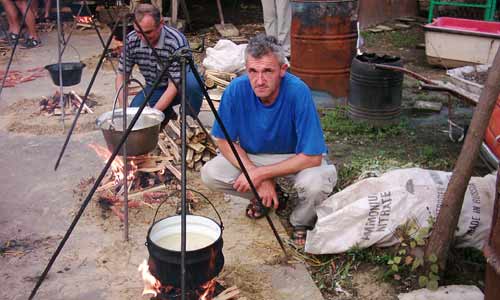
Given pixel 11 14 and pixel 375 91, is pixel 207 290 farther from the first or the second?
pixel 11 14

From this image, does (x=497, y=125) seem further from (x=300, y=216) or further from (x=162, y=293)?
(x=162, y=293)

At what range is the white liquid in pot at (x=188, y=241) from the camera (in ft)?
10.3

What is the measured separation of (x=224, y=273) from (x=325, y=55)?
3752 mm

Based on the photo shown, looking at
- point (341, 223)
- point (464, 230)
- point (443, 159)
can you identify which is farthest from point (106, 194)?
point (443, 159)

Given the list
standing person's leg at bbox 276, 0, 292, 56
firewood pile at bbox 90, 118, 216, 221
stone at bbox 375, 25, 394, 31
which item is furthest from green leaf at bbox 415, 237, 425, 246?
stone at bbox 375, 25, 394, 31

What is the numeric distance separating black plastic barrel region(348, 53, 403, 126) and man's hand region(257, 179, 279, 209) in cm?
260

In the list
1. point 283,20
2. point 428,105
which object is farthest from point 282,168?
point 283,20

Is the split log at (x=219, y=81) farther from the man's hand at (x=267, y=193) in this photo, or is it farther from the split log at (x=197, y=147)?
the man's hand at (x=267, y=193)

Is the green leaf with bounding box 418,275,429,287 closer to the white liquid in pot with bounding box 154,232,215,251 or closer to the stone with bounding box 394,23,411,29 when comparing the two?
the white liquid in pot with bounding box 154,232,215,251

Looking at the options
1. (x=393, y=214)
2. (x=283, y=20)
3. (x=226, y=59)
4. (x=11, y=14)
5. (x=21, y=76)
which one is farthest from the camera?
(x=11, y=14)

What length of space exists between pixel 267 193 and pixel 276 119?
519mm

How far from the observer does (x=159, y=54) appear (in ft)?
16.7

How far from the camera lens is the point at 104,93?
7434 mm

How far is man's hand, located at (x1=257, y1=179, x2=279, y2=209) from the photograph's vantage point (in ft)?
12.6
